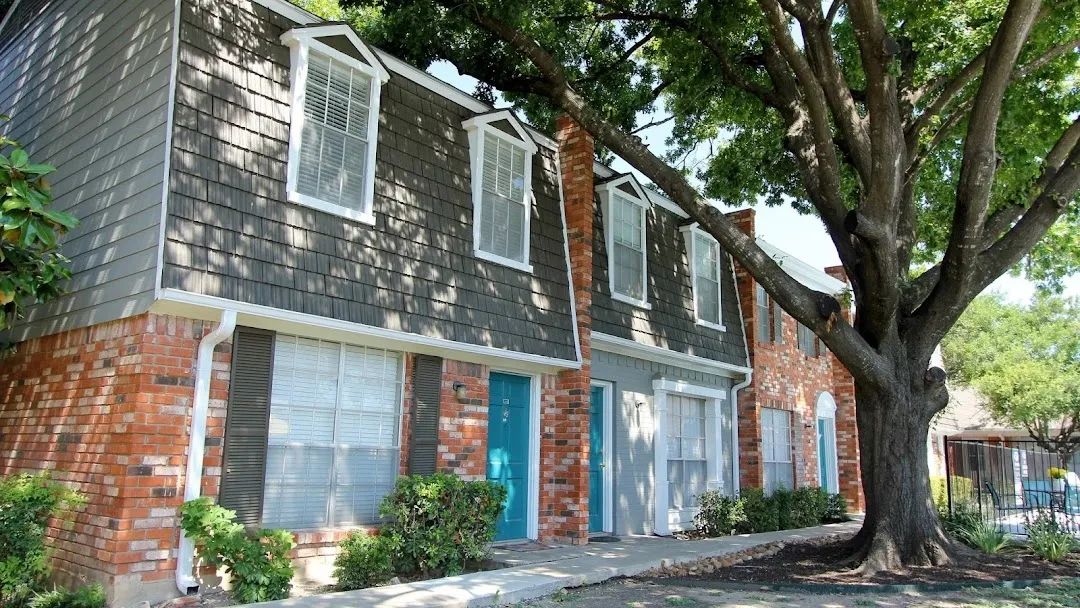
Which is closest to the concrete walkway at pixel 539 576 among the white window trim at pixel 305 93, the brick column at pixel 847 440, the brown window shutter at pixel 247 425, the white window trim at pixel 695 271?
the brown window shutter at pixel 247 425

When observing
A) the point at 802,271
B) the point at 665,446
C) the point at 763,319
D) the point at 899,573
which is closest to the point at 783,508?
the point at 665,446

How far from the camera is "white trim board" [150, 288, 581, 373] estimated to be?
272 inches

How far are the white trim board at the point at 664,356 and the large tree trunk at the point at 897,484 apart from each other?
3.44m

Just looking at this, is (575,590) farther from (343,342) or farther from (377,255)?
(377,255)

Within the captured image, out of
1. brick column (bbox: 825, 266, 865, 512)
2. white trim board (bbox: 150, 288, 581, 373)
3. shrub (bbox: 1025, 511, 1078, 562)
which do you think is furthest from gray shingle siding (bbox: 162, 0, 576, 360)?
brick column (bbox: 825, 266, 865, 512)

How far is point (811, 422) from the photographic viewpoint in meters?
18.2

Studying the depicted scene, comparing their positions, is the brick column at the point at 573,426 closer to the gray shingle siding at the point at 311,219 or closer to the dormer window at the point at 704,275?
the gray shingle siding at the point at 311,219

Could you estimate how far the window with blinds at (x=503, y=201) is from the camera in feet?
33.5

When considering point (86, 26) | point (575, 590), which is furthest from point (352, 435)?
point (86, 26)

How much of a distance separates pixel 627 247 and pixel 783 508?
18.4 feet

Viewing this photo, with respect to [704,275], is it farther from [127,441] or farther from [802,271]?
[127,441]

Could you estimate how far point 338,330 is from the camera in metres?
8.00

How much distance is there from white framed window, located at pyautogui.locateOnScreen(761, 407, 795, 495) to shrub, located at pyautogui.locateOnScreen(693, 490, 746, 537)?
2686 millimetres

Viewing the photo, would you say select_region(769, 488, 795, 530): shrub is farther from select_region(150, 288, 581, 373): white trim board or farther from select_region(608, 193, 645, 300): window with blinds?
select_region(150, 288, 581, 373): white trim board
